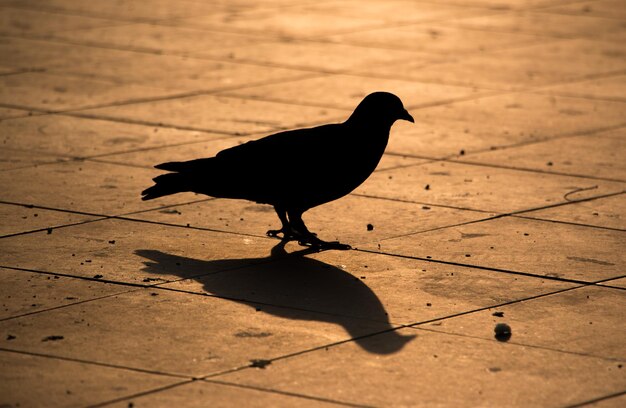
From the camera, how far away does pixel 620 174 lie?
988cm

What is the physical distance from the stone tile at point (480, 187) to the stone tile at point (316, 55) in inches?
161

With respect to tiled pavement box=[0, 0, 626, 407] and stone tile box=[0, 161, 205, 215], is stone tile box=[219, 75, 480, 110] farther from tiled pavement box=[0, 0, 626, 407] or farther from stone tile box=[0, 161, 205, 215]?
stone tile box=[0, 161, 205, 215]

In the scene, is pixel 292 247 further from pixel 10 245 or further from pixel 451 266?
pixel 10 245

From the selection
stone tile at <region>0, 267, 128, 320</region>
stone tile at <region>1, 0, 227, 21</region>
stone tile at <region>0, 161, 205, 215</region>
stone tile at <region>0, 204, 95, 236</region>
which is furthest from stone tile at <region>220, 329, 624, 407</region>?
stone tile at <region>1, 0, 227, 21</region>

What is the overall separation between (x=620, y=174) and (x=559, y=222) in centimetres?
151

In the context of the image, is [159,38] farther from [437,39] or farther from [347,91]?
[347,91]

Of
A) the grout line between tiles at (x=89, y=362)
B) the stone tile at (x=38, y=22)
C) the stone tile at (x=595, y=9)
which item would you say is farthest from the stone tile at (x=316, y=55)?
the grout line between tiles at (x=89, y=362)

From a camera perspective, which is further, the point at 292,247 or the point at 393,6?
the point at 393,6

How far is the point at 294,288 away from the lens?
721cm

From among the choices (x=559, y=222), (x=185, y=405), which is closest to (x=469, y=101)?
(x=559, y=222)

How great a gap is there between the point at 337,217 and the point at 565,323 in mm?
2462

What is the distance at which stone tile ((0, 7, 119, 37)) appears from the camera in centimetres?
1580

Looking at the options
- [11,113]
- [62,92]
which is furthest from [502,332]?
[62,92]

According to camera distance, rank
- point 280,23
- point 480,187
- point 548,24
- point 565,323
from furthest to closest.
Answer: point 548,24 → point 280,23 → point 480,187 → point 565,323
